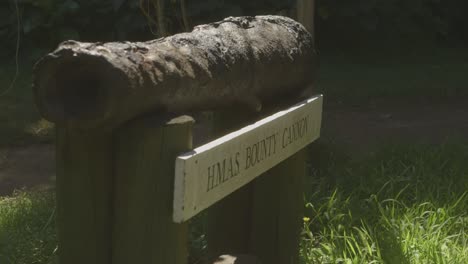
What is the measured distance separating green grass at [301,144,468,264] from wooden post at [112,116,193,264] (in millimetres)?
1771

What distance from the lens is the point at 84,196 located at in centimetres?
236

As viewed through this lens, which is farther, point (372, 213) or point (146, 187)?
point (372, 213)

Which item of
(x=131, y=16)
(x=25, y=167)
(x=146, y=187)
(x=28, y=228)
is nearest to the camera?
(x=146, y=187)

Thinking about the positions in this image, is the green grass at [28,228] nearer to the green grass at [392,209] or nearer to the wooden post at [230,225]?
the wooden post at [230,225]

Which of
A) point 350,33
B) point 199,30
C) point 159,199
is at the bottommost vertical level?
point 350,33

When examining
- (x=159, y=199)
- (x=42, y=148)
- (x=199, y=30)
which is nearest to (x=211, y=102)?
(x=199, y=30)

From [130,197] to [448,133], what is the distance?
514cm

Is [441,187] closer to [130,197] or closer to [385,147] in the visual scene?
[385,147]

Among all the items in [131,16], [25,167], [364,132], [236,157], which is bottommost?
[364,132]

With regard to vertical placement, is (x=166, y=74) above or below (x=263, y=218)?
above

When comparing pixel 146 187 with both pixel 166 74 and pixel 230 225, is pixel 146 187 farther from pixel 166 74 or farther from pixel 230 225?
pixel 230 225

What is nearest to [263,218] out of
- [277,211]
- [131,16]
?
[277,211]

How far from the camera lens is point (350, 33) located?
11.5m

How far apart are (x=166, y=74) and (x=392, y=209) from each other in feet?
7.88
